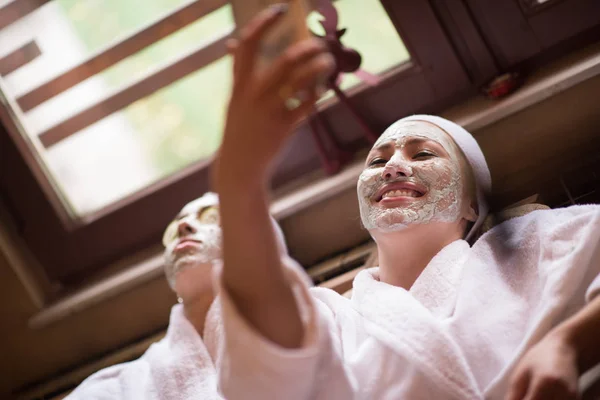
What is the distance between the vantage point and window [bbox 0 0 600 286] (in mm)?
1698

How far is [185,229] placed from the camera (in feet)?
4.61

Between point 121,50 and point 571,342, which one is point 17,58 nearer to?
point 121,50

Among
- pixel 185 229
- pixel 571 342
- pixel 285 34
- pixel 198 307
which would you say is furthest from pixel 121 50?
pixel 571 342

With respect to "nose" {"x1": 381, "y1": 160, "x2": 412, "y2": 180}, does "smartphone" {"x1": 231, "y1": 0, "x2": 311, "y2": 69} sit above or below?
above

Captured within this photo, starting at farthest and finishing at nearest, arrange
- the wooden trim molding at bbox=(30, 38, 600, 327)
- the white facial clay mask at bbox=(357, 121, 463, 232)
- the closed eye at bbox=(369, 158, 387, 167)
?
1. the wooden trim molding at bbox=(30, 38, 600, 327)
2. the closed eye at bbox=(369, 158, 387, 167)
3. the white facial clay mask at bbox=(357, 121, 463, 232)

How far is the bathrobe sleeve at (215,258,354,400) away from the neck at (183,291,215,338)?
2.13 ft

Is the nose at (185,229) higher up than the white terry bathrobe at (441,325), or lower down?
higher up

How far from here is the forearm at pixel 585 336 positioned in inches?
28.2

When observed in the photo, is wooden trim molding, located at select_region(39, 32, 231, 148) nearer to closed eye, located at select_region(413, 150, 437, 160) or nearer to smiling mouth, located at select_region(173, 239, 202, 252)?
smiling mouth, located at select_region(173, 239, 202, 252)

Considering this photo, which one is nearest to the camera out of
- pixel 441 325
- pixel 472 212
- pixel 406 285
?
pixel 441 325

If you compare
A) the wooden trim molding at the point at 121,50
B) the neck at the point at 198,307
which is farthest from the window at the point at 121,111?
the neck at the point at 198,307

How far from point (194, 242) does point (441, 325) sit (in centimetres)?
71

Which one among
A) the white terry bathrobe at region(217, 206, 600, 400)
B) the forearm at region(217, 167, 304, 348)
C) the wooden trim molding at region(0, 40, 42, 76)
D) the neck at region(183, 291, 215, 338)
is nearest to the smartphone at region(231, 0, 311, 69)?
the forearm at region(217, 167, 304, 348)

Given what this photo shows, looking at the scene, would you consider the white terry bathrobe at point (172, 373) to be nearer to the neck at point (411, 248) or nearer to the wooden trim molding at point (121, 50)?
the neck at point (411, 248)
